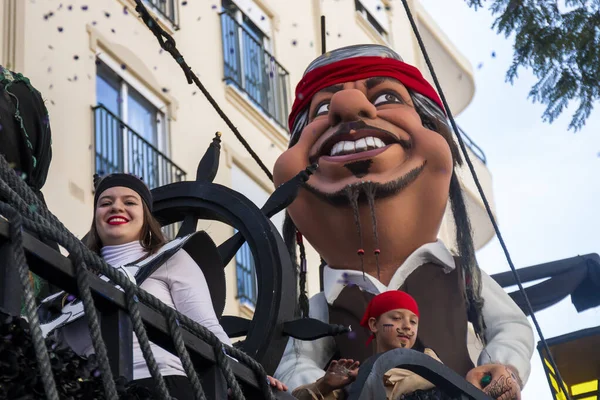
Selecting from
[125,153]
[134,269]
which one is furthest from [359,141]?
[125,153]

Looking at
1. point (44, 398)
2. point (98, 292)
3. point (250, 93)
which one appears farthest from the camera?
point (250, 93)

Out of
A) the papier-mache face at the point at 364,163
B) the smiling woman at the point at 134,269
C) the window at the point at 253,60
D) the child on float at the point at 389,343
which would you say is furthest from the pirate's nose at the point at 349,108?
the window at the point at 253,60

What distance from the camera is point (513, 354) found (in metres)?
5.82

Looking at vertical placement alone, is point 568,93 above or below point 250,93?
below

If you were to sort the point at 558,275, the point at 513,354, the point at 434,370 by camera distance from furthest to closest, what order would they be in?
the point at 558,275, the point at 513,354, the point at 434,370

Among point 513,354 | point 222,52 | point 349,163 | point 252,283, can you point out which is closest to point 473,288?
point 513,354

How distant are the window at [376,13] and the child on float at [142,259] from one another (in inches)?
398

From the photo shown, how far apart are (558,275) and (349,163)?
2919 millimetres

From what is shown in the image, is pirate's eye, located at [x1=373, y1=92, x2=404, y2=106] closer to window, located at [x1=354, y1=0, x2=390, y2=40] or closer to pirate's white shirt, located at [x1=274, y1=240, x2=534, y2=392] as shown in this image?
pirate's white shirt, located at [x1=274, y1=240, x2=534, y2=392]

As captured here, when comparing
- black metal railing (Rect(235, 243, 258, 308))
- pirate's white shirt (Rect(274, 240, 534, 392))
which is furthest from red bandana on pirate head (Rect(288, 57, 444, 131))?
black metal railing (Rect(235, 243, 258, 308))

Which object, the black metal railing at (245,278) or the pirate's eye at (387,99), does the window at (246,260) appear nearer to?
the black metal railing at (245,278)

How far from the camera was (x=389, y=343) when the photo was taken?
5.43m

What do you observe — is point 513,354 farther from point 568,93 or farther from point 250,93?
point 250,93

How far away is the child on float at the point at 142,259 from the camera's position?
3.87 meters
